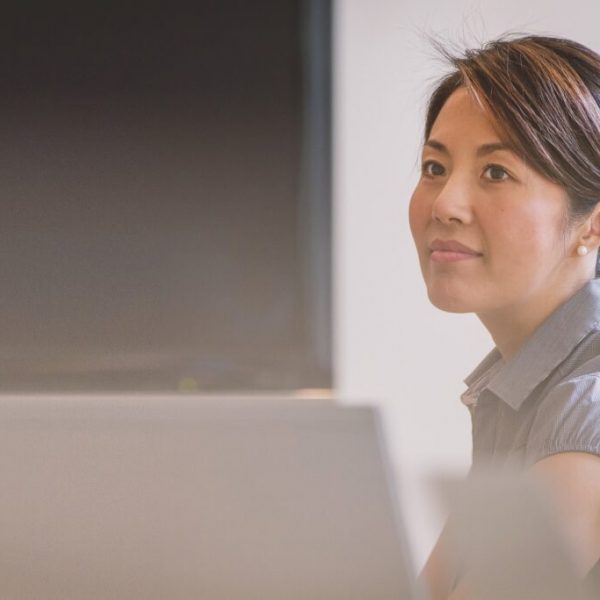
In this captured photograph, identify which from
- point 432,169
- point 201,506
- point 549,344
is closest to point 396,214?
point 432,169

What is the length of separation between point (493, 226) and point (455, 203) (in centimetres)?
4

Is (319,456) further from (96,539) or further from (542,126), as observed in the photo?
(542,126)

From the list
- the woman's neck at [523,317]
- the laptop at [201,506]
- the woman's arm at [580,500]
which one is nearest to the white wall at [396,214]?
the woman's neck at [523,317]

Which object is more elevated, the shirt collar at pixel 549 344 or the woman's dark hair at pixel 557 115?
the woman's dark hair at pixel 557 115

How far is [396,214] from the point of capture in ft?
3.28

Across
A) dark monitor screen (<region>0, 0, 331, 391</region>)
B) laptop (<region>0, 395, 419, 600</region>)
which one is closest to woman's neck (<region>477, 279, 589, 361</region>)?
laptop (<region>0, 395, 419, 600</region>)

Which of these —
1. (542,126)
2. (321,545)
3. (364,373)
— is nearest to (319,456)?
(321,545)

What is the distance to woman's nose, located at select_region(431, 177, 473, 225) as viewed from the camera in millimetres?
709

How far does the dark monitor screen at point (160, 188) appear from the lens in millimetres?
1193

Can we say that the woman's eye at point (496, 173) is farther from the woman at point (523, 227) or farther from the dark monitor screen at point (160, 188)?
the dark monitor screen at point (160, 188)

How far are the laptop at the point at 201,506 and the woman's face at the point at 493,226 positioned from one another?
0.27 meters

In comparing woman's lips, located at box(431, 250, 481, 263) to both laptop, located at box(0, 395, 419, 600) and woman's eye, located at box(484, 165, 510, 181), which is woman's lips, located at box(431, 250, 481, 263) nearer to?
woman's eye, located at box(484, 165, 510, 181)

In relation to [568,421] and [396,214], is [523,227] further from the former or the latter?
[396,214]

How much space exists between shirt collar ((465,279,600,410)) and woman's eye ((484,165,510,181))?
10 cm
